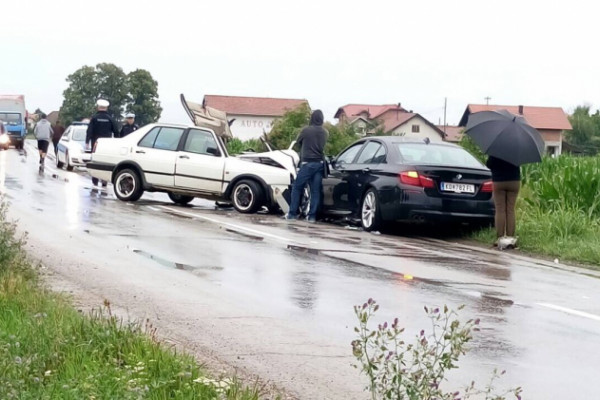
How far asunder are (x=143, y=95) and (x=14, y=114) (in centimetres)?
5050

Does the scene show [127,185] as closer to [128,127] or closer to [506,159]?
[128,127]

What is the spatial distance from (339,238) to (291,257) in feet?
9.49

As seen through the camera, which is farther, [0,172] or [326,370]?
[0,172]

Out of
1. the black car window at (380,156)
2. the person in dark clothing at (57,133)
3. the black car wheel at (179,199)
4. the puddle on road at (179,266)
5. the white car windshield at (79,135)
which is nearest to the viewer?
the puddle on road at (179,266)

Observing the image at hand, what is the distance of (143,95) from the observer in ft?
381

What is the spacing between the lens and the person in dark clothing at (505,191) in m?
15.0

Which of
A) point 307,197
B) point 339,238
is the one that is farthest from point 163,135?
point 339,238

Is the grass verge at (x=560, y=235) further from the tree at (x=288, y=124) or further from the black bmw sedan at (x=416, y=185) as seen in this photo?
the tree at (x=288, y=124)

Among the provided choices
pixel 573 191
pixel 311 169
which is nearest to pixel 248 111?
pixel 311 169

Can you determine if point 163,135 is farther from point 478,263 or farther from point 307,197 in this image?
point 478,263

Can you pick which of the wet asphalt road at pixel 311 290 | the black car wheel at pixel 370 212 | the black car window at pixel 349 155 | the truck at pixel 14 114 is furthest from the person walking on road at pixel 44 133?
the truck at pixel 14 114

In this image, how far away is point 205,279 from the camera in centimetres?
988

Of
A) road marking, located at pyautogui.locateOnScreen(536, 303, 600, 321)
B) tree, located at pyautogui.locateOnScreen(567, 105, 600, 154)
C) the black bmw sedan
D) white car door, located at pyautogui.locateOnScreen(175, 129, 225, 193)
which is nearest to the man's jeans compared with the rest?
the black bmw sedan

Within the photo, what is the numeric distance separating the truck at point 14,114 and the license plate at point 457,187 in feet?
158
